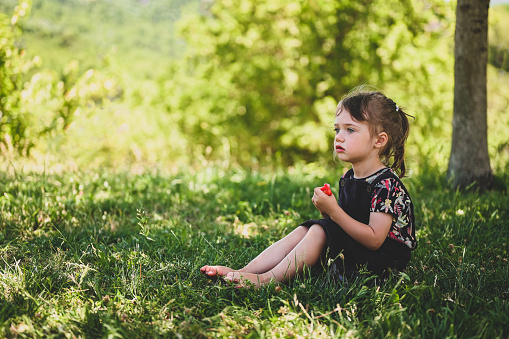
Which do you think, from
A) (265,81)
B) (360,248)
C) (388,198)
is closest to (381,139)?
(388,198)

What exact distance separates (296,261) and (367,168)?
2.24 ft

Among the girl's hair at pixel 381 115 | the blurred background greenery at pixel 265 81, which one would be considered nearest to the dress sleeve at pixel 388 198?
the girl's hair at pixel 381 115

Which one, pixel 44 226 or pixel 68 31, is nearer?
pixel 44 226

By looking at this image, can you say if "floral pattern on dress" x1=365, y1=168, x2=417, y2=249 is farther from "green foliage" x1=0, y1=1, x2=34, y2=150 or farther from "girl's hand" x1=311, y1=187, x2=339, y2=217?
"green foliage" x1=0, y1=1, x2=34, y2=150

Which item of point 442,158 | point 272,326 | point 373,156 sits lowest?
point 272,326

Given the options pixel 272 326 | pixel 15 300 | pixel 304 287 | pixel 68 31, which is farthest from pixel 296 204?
pixel 68 31

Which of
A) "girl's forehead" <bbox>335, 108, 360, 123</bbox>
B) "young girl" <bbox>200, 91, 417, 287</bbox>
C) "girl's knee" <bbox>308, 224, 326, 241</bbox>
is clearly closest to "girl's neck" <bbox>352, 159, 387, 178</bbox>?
"young girl" <bbox>200, 91, 417, 287</bbox>

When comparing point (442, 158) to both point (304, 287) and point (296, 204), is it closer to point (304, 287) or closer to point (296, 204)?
point (296, 204)

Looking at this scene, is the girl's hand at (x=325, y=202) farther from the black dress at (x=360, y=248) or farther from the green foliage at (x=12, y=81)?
the green foliage at (x=12, y=81)

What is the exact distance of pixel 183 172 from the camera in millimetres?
5051

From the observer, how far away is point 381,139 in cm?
233

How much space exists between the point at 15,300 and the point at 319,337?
4.78ft

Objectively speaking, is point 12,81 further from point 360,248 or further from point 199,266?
point 360,248

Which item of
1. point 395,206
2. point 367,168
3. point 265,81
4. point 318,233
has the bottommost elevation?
point 318,233
